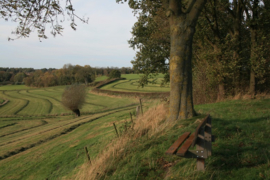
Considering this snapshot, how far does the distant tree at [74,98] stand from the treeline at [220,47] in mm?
23992

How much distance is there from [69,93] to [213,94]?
99.7 feet

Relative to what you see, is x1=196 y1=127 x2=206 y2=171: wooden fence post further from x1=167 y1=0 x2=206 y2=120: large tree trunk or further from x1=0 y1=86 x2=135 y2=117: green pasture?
x1=0 y1=86 x2=135 y2=117: green pasture

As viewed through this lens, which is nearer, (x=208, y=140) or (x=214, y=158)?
(x=208, y=140)

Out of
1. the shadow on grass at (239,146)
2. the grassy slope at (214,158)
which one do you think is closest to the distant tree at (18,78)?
the grassy slope at (214,158)

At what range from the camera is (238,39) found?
655 inches

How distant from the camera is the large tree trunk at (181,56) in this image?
8609 millimetres

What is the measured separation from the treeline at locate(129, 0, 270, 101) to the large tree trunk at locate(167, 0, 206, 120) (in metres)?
6.00

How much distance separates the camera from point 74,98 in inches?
1620

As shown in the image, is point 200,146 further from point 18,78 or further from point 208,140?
point 18,78

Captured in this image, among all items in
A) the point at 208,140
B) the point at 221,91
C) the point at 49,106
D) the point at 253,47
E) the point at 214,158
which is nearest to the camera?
the point at 208,140

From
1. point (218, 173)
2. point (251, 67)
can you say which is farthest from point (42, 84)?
point (218, 173)

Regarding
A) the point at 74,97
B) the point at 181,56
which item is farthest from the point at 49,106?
the point at 181,56

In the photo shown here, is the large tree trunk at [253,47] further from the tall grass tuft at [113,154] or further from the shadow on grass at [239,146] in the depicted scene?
the tall grass tuft at [113,154]

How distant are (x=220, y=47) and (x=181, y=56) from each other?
911 cm
